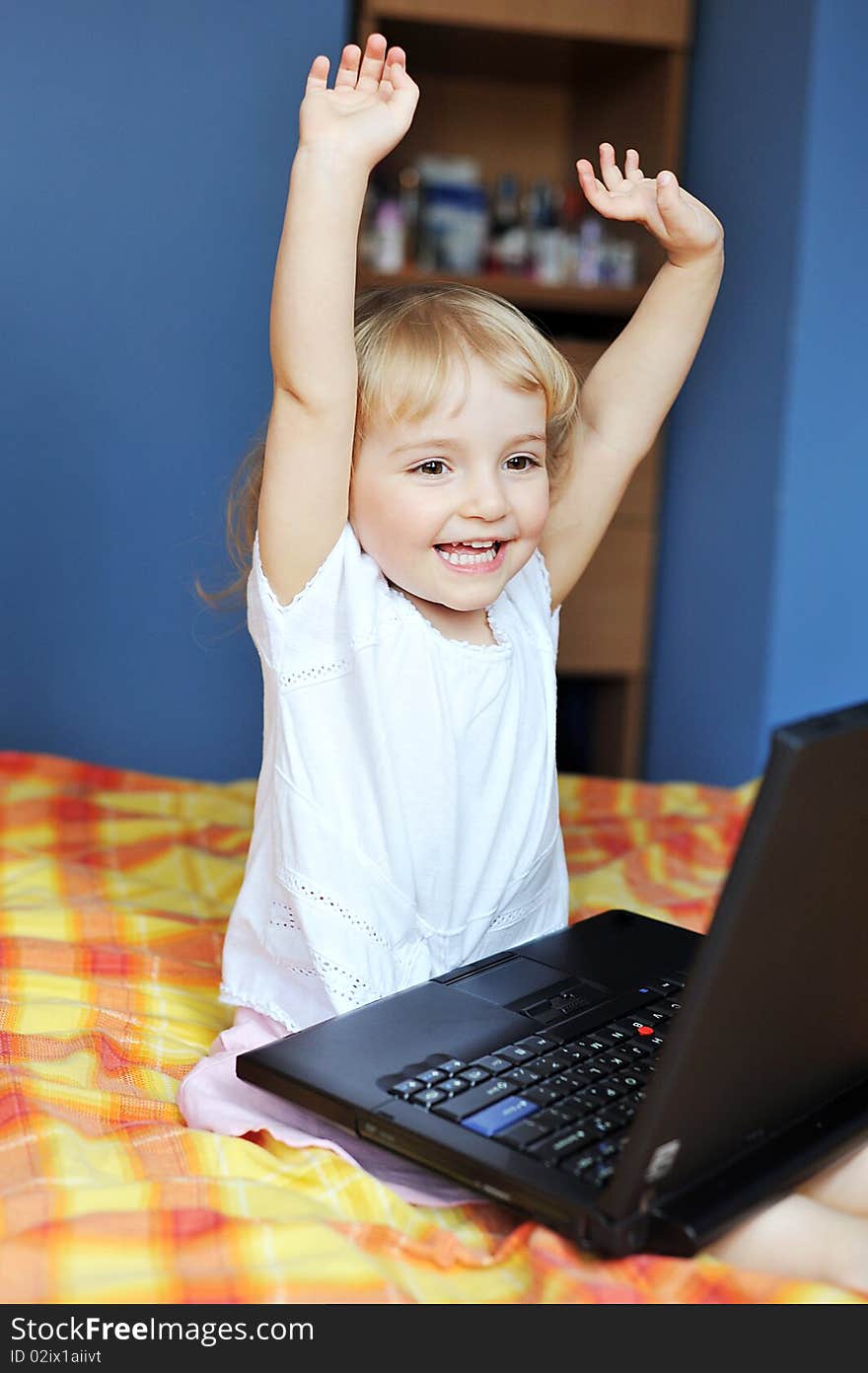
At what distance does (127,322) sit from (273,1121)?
145cm

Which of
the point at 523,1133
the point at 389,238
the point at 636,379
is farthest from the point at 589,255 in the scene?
the point at 523,1133

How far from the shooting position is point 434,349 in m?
1.04

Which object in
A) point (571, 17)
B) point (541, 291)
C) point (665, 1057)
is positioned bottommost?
point (665, 1057)

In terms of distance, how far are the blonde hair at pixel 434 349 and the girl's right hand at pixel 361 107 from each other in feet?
0.46

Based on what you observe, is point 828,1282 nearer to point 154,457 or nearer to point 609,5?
point 154,457

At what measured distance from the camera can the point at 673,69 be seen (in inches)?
90.8

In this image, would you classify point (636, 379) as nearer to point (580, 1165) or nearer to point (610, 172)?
point (610, 172)

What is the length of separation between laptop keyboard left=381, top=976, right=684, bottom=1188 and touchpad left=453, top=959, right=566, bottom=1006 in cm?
7

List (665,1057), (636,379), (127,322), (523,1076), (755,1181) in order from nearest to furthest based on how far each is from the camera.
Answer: (665,1057) < (755,1181) < (523,1076) < (636,379) < (127,322)

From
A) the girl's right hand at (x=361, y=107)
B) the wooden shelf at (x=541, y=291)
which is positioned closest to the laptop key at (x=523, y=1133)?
the girl's right hand at (x=361, y=107)

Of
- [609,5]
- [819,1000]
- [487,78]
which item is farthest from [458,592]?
[487,78]

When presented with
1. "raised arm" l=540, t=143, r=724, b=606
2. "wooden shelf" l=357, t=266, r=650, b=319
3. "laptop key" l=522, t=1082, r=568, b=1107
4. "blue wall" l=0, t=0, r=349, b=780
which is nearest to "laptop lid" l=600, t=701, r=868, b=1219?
"laptop key" l=522, t=1082, r=568, b=1107

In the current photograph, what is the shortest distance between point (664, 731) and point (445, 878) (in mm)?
1404

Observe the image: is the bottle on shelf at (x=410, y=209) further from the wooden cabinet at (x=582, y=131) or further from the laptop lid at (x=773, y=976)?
the laptop lid at (x=773, y=976)
